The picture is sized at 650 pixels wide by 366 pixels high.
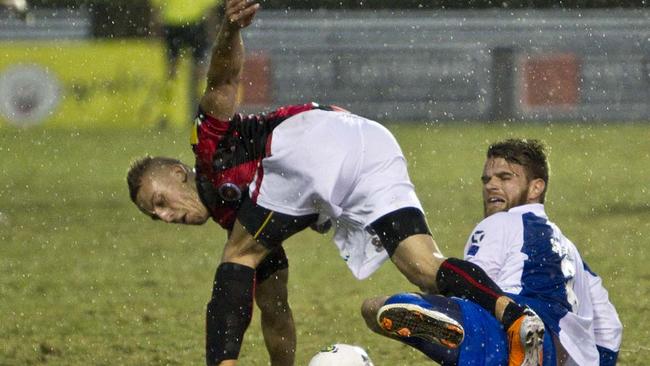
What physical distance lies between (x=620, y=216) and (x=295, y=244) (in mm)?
2777

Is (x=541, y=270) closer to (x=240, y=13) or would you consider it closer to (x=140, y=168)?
(x=240, y=13)

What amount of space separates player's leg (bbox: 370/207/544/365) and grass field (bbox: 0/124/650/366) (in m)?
1.06

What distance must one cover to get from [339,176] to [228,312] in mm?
665

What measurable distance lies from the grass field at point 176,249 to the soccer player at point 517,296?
0.91 m

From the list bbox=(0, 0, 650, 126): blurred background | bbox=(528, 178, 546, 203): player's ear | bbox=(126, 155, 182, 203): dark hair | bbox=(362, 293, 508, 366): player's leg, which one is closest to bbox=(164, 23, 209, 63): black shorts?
bbox=(0, 0, 650, 126): blurred background

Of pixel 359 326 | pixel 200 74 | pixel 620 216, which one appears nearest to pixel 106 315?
pixel 359 326

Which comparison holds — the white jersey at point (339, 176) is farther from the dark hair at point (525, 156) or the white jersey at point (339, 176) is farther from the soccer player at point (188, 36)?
the soccer player at point (188, 36)

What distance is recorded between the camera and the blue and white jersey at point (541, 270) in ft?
16.0

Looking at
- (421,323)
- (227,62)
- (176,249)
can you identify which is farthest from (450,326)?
(176,249)

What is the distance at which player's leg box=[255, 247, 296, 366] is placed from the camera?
18.5ft

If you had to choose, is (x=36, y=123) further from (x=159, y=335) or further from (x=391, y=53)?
(x=159, y=335)

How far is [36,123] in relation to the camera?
18.4m

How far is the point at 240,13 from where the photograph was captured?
16.5 ft

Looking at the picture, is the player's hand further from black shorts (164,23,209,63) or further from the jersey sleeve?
black shorts (164,23,209,63)
